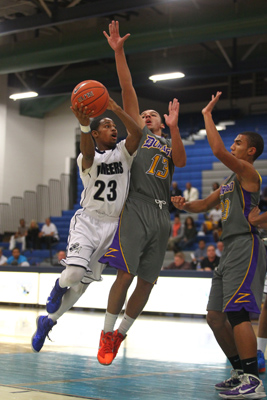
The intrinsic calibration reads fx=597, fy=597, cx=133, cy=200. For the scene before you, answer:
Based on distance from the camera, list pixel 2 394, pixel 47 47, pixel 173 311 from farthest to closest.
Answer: pixel 47 47
pixel 173 311
pixel 2 394

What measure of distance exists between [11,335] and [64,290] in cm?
330

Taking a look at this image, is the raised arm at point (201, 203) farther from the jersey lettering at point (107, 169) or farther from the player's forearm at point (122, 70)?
the player's forearm at point (122, 70)

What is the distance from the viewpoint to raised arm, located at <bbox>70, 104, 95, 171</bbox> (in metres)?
4.72

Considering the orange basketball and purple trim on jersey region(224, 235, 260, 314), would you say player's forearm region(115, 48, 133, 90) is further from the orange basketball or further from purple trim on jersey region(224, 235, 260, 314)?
purple trim on jersey region(224, 235, 260, 314)

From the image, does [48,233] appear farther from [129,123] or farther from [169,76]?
[129,123]

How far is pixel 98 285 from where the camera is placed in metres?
13.2

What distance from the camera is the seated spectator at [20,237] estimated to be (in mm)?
19297

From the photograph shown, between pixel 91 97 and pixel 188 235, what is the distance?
1210cm

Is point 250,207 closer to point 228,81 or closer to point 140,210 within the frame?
point 140,210

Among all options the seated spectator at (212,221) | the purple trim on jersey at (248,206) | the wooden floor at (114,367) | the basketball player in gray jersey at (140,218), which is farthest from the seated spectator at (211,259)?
the purple trim on jersey at (248,206)

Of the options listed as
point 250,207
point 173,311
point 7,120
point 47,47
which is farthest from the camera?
point 7,120

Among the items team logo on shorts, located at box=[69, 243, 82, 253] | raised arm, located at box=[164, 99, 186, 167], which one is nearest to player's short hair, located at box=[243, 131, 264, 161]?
raised arm, located at box=[164, 99, 186, 167]

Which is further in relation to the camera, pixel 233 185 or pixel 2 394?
pixel 233 185

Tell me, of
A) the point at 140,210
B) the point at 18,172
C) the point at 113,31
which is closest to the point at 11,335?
the point at 140,210
